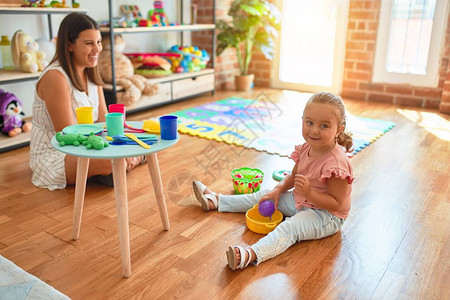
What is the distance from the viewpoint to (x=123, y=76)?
337 centimetres

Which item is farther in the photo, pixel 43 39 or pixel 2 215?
pixel 43 39

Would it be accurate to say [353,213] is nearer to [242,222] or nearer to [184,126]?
[242,222]

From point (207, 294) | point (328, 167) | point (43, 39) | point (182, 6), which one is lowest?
point (207, 294)

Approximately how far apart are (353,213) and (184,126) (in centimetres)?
163

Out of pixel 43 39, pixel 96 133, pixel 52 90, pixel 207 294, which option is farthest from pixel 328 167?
pixel 43 39

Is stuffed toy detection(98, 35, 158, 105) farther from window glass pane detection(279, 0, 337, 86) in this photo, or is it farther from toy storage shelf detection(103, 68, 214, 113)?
window glass pane detection(279, 0, 337, 86)

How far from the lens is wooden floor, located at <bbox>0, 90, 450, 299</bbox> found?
4.53 feet

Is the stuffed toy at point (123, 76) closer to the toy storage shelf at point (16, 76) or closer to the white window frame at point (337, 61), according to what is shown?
the toy storage shelf at point (16, 76)

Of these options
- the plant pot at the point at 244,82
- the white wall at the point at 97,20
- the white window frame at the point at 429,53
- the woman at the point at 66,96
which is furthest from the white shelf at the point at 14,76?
the white window frame at the point at 429,53

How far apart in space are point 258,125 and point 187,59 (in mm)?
1109

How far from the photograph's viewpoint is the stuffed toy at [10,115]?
264cm

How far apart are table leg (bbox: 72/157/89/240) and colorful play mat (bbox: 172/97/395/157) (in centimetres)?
134

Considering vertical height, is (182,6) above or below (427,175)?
above

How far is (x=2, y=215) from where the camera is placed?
1821mm
